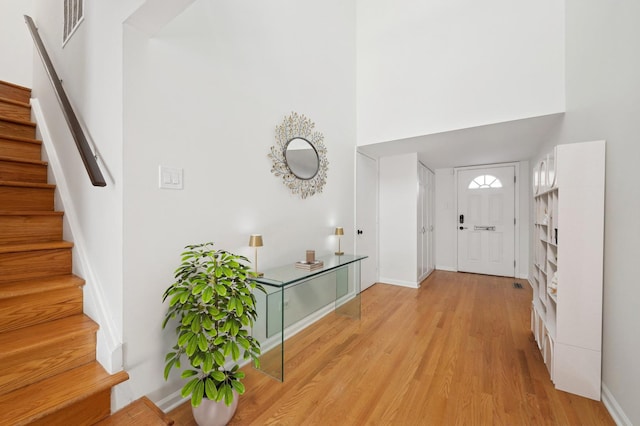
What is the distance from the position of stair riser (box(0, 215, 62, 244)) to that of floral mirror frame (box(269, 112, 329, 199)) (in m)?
1.69

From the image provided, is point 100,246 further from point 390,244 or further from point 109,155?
point 390,244

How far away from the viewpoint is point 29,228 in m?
1.84

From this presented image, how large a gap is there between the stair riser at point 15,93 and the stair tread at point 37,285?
2025mm

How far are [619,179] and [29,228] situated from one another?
3.86m

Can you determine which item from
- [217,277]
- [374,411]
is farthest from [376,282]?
[217,277]

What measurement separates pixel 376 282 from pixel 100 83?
4330 mm

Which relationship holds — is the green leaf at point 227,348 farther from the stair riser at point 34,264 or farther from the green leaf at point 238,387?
the stair riser at point 34,264

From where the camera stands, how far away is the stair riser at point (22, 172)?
Result: 196 centimetres

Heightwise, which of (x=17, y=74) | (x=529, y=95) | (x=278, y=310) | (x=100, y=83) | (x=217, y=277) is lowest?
(x=278, y=310)

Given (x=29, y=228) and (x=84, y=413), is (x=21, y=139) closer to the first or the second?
(x=29, y=228)

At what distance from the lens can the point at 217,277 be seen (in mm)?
1455

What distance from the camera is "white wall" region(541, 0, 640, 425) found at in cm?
146

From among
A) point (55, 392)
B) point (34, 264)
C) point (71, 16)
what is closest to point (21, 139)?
point (71, 16)

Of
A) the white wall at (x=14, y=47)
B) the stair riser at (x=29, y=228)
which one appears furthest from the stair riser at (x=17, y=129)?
the white wall at (x=14, y=47)
